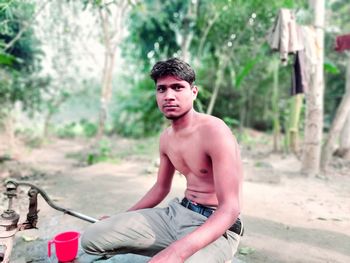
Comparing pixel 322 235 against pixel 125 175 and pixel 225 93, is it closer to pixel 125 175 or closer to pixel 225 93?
pixel 125 175

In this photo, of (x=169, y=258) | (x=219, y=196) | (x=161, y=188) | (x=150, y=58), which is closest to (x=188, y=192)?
(x=161, y=188)

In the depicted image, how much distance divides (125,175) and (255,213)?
276 cm

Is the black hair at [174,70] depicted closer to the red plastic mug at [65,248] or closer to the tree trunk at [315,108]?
the red plastic mug at [65,248]

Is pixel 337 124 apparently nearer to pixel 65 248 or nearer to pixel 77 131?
pixel 65 248

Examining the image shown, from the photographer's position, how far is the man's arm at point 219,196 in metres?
1.63

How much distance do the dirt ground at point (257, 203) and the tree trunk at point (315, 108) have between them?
1.16 ft

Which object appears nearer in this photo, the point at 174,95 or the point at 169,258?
the point at 169,258

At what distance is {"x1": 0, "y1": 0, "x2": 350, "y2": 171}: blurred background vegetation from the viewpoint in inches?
329

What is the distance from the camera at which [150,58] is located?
38.3 feet

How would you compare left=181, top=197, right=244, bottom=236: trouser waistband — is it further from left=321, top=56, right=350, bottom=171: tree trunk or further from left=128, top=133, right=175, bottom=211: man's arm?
left=321, top=56, right=350, bottom=171: tree trunk

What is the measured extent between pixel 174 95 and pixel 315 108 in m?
4.60

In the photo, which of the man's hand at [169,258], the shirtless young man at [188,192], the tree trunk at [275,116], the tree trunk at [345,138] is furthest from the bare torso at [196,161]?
the tree trunk at [275,116]

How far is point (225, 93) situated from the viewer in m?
13.0

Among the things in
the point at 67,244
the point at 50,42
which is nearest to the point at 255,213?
the point at 67,244
